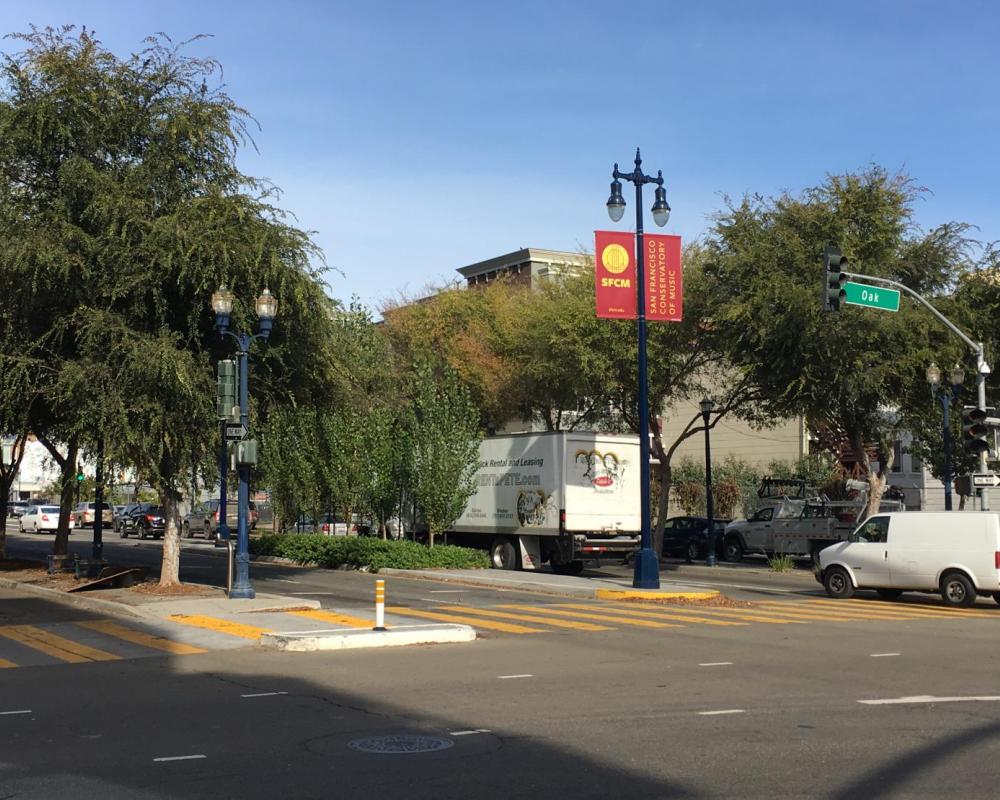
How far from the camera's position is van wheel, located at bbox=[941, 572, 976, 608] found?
20344 mm

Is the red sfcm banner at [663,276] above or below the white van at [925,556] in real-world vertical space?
above

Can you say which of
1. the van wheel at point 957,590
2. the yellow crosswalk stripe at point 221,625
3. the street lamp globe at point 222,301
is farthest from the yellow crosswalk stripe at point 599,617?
the street lamp globe at point 222,301

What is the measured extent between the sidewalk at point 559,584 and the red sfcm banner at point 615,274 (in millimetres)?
5411

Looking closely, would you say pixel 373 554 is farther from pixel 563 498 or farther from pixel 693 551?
pixel 693 551

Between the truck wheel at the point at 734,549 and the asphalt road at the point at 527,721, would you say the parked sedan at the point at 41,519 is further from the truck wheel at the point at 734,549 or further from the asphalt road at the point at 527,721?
the asphalt road at the point at 527,721

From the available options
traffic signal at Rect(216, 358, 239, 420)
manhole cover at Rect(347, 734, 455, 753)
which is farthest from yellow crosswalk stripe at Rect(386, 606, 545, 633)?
manhole cover at Rect(347, 734, 455, 753)

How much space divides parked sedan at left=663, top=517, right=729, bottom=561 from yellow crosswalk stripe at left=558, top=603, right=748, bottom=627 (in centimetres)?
2019

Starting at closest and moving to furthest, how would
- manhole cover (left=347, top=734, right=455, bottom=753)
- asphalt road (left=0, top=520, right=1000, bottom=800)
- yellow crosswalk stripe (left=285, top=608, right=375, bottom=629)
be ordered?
asphalt road (left=0, top=520, right=1000, bottom=800) → manhole cover (left=347, top=734, right=455, bottom=753) → yellow crosswalk stripe (left=285, top=608, right=375, bottom=629)

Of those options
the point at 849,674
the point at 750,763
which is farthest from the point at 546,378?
the point at 750,763

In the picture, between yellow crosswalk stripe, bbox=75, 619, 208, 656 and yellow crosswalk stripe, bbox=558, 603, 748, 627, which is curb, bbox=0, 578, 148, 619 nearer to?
yellow crosswalk stripe, bbox=75, 619, 208, 656

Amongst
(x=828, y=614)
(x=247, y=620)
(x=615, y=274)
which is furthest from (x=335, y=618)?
(x=615, y=274)

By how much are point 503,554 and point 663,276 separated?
10.8 meters

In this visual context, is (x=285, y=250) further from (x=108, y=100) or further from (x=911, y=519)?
(x=911, y=519)

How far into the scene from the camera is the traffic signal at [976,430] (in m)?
25.8
